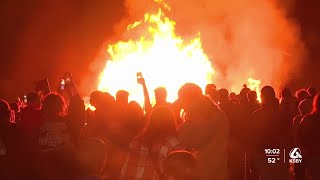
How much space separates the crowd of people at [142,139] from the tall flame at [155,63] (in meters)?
8.02

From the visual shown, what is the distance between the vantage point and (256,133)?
20.7ft

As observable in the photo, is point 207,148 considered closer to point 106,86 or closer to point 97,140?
point 97,140

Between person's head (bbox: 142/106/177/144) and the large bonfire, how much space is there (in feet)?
31.6

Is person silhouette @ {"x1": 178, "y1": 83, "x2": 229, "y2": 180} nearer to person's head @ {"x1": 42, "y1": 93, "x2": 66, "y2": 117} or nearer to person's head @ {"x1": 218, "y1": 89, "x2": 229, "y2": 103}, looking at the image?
person's head @ {"x1": 42, "y1": 93, "x2": 66, "y2": 117}

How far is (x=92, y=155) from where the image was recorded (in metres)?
5.50

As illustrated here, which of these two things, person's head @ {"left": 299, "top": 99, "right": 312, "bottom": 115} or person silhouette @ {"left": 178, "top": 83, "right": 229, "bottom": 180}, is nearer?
person silhouette @ {"left": 178, "top": 83, "right": 229, "bottom": 180}

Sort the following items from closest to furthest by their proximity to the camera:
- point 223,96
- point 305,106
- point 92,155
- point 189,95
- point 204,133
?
point 204,133 → point 189,95 → point 92,155 → point 305,106 → point 223,96

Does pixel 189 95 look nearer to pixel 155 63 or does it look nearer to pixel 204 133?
pixel 204 133

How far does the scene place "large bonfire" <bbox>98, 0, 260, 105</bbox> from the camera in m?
15.6

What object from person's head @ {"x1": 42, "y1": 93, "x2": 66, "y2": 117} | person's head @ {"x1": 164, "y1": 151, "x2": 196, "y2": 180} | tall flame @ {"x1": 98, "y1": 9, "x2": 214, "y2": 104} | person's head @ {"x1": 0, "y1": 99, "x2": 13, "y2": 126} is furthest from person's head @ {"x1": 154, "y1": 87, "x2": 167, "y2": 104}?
tall flame @ {"x1": 98, "y1": 9, "x2": 214, "y2": 104}

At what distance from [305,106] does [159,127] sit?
2.79m

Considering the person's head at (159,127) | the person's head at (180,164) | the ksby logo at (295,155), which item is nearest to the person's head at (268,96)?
the ksby logo at (295,155)

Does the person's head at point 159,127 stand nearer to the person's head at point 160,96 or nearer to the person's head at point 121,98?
the person's head at point 121,98

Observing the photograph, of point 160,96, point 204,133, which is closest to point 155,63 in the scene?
point 160,96
